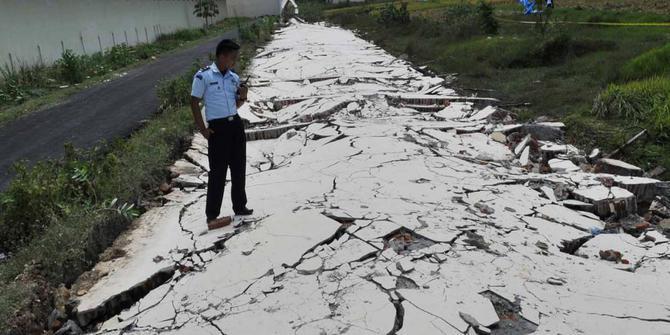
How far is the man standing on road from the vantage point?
13.7 ft

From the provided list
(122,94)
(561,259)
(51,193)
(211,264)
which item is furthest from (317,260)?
(122,94)

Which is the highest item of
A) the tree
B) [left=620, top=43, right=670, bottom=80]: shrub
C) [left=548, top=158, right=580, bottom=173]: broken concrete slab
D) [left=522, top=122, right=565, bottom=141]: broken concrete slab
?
the tree

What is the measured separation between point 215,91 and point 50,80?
39.0 feet

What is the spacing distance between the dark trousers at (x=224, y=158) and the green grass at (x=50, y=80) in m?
7.38

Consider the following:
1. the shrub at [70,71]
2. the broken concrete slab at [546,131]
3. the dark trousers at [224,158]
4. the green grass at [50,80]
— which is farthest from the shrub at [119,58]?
the dark trousers at [224,158]

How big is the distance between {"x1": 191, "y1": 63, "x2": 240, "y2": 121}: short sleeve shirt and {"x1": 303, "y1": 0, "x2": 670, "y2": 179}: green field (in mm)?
4685

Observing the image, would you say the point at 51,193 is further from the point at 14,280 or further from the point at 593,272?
the point at 593,272

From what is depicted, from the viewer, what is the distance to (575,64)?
35.3 ft

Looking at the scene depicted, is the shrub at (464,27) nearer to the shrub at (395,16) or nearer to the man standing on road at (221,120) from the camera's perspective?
the shrub at (395,16)

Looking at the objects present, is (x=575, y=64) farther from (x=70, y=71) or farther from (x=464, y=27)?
(x=70, y=71)

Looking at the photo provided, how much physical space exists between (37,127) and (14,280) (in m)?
6.37

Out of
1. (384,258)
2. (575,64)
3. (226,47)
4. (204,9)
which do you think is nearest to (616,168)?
(384,258)

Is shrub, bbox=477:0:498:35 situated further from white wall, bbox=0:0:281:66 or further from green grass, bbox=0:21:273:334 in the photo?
white wall, bbox=0:0:281:66

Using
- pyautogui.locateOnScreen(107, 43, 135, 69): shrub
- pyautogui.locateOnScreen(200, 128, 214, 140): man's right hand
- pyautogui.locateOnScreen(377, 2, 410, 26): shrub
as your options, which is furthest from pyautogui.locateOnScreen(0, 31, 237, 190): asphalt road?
pyautogui.locateOnScreen(377, 2, 410, 26): shrub
